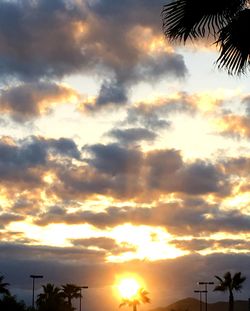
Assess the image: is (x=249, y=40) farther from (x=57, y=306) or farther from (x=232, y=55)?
(x=57, y=306)

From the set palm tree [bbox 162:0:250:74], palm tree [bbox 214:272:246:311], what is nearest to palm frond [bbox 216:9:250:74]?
palm tree [bbox 162:0:250:74]

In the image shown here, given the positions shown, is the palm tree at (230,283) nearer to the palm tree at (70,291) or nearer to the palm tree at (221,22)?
the palm tree at (70,291)

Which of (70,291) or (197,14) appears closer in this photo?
(197,14)

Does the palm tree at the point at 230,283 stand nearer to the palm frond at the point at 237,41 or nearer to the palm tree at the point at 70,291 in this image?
the palm tree at the point at 70,291

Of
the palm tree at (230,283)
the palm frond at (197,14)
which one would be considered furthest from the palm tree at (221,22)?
the palm tree at (230,283)

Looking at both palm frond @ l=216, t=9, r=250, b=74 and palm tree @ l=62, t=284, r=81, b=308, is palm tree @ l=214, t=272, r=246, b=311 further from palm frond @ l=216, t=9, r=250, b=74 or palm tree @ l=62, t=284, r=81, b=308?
palm frond @ l=216, t=9, r=250, b=74

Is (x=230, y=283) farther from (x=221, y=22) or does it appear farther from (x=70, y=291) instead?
(x=221, y=22)

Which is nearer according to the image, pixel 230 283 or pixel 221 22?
pixel 221 22

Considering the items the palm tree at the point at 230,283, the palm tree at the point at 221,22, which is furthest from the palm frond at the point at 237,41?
the palm tree at the point at 230,283

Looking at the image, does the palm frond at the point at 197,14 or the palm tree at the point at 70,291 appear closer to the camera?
the palm frond at the point at 197,14

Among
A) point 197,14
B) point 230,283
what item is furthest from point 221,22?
point 230,283

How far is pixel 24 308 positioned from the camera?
86.9 meters

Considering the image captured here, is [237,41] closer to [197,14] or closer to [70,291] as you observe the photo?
[197,14]

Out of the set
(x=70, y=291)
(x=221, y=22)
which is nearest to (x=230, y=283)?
(x=70, y=291)
